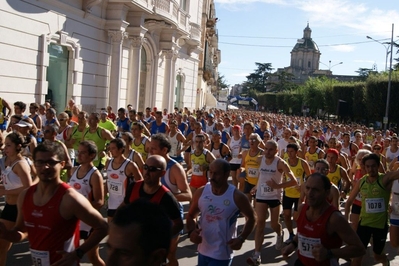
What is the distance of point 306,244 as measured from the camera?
4.16 metres

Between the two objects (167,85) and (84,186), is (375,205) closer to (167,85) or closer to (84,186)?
(84,186)

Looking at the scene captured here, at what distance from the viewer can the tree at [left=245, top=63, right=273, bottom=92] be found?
5600 inches

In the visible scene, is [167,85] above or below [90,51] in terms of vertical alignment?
below

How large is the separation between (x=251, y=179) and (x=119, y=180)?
3.45 meters

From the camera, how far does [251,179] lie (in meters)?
9.19

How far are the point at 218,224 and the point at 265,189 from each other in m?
2.89

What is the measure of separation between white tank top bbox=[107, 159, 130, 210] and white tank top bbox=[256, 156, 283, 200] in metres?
2.06

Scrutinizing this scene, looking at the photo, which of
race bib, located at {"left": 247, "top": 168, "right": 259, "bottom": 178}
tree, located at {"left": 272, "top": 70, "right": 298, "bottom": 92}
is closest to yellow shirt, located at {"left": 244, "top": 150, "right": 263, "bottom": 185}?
race bib, located at {"left": 247, "top": 168, "right": 259, "bottom": 178}

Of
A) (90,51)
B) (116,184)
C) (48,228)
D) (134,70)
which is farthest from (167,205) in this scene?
(134,70)

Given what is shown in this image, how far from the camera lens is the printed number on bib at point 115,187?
251 inches

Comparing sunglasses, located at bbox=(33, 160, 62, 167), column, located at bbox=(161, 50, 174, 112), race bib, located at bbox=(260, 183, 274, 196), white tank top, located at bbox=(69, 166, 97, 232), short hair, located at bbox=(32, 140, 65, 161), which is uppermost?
column, located at bbox=(161, 50, 174, 112)

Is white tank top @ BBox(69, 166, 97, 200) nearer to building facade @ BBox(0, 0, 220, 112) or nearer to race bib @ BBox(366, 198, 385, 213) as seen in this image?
race bib @ BBox(366, 198, 385, 213)

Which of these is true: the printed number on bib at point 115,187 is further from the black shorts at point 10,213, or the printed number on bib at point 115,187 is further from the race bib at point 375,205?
the race bib at point 375,205

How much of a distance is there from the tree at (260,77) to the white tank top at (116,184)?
5399 inches
